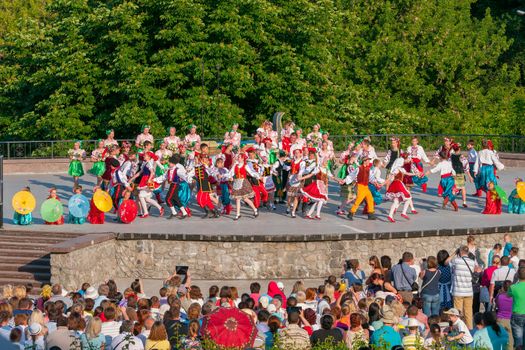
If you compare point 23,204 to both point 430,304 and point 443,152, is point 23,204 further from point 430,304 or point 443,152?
point 430,304

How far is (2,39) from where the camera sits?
180 feet

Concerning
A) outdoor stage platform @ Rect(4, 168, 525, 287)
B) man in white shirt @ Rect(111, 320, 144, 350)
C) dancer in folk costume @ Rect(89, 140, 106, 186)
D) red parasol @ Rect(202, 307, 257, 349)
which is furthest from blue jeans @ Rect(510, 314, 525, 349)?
dancer in folk costume @ Rect(89, 140, 106, 186)

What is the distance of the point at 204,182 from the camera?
2950 centimetres

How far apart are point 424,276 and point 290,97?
24.2 meters

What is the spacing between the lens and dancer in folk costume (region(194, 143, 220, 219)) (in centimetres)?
2936

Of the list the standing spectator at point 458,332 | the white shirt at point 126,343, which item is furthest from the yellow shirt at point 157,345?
the standing spectator at point 458,332

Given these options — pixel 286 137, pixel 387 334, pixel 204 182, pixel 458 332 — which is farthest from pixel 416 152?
pixel 387 334

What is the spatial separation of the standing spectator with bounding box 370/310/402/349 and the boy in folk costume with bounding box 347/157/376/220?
40.6 feet

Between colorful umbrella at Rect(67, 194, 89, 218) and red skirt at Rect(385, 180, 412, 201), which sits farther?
red skirt at Rect(385, 180, 412, 201)

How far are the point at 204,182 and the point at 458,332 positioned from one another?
1271cm

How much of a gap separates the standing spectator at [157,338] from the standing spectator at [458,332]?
150 inches

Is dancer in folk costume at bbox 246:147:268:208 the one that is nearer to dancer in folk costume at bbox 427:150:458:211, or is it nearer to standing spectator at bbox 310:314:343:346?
dancer in folk costume at bbox 427:150:458:211

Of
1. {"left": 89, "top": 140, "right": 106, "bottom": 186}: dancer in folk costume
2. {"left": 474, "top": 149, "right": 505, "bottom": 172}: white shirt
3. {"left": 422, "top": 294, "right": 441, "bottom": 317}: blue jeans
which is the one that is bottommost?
{"left": 422, "top": 294, "right": 441, "bottom": 317}: blue jeans

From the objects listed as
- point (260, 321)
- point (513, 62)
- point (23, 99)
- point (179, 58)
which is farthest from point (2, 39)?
point (260, 321)
